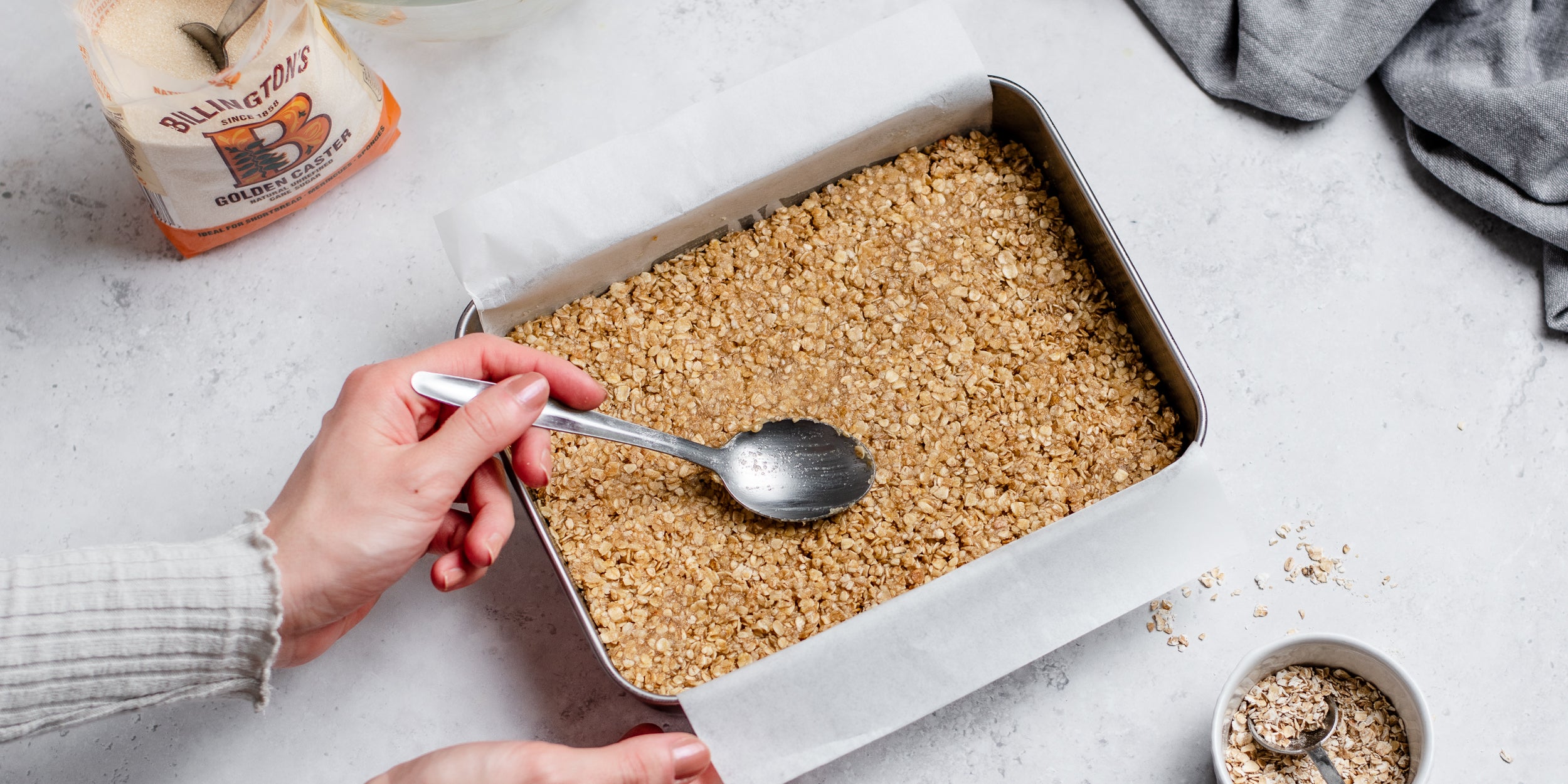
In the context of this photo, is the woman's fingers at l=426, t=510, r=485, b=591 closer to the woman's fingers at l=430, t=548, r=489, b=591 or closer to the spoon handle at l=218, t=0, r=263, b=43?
the woman's fingers at l=430, t=548, r=489, b=591

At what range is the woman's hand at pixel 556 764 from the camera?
105cm

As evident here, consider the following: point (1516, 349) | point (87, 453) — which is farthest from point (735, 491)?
point (1516, 349)

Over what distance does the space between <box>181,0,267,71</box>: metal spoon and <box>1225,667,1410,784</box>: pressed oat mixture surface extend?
136cm

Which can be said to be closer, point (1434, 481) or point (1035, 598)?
point (1035, 598)

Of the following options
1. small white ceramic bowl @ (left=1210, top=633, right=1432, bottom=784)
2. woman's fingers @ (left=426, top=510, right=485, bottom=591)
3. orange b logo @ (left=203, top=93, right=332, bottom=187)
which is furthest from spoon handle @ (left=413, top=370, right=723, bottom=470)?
small white ceramic bowl @ (left=1210, top=633, right=1432, bottom=784)

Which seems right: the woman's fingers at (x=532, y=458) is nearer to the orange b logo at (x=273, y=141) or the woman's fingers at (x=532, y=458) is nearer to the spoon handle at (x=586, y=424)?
the spoon handle at (x=586, y=424)

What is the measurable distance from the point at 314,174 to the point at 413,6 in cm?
25

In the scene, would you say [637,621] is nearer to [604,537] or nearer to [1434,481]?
[604,537]

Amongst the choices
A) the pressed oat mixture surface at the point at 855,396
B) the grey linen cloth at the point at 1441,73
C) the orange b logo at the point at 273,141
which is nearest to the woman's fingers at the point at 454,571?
the pressed oat mixture surface at the point at 855,396

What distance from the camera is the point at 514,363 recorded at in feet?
3.91

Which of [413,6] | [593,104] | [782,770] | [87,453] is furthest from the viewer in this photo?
[593,104]

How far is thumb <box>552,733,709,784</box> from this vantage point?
1.05 metres

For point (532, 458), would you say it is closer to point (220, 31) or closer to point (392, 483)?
point (392, 483)

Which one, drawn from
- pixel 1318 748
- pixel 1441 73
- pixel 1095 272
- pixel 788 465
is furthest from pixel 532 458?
pixel 1441 73
